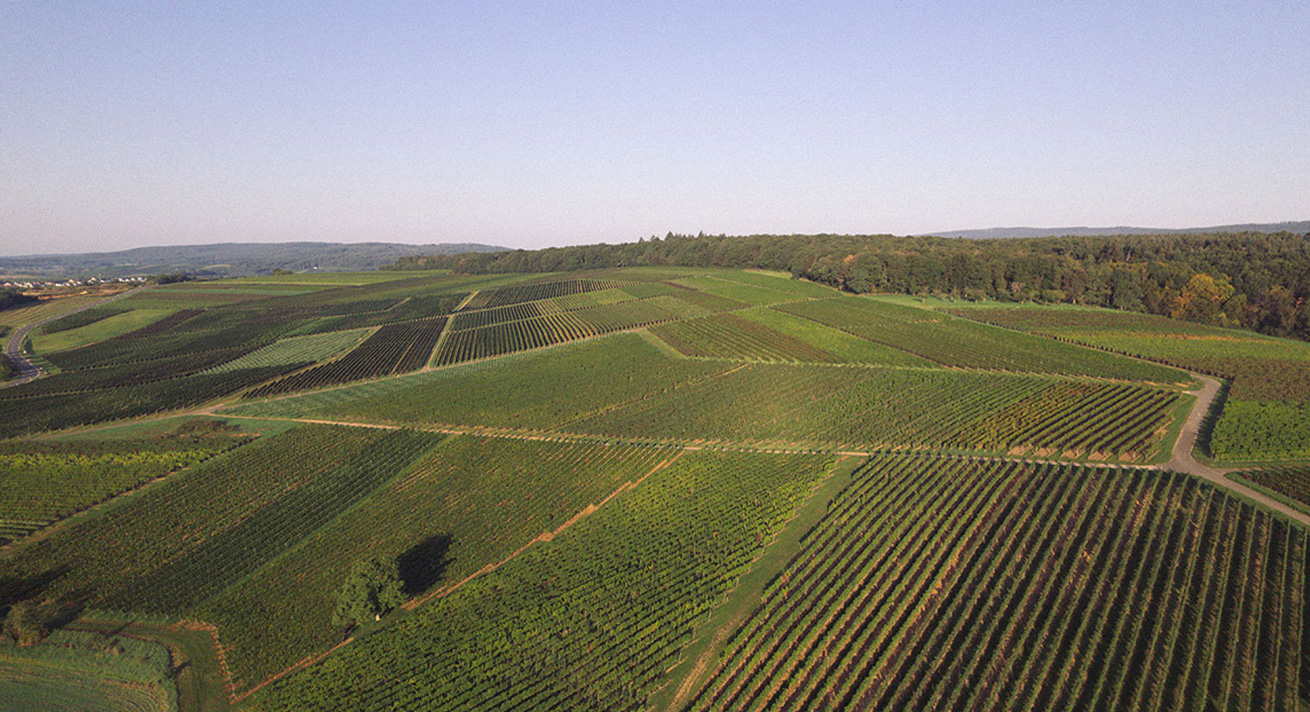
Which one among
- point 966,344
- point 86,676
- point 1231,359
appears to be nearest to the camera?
point 86,676

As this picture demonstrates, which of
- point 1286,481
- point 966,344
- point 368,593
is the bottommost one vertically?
point 368,593

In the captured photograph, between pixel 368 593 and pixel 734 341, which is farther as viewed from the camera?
pixel 734 341

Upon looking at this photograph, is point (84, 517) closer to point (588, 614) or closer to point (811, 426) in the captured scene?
point (588, 614)

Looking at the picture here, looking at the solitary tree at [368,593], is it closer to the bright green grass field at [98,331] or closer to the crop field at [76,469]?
the crop field at [76,469]

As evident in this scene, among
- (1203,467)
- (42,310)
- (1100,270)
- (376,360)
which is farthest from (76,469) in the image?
(1100,270)

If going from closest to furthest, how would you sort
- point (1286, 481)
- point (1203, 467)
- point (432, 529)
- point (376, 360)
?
point (432, 529)
point (1286, 481)
point (1203, 467)
point (376, 360)

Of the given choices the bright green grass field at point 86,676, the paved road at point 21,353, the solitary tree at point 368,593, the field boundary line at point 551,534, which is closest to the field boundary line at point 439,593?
the field boundary line at point 551,534

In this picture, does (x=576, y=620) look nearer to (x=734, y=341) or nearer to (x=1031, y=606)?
(x=1031, y=606)

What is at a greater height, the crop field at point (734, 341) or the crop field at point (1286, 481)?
the crop field at point (734, 341)
